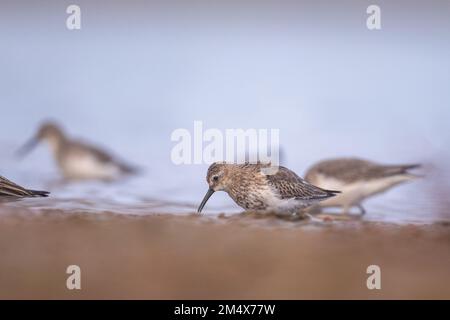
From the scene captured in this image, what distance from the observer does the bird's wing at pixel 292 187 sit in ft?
12.2

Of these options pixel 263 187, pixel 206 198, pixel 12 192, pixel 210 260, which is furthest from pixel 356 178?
pixel 12 192

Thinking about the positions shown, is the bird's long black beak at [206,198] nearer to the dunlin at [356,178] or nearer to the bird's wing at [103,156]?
the dunlin at [356,178]

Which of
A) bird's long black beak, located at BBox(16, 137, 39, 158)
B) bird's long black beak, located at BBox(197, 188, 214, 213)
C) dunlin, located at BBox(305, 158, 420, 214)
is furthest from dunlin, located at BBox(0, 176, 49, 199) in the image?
bird's long black beak, located at BBox(16, 137, 39, 158)

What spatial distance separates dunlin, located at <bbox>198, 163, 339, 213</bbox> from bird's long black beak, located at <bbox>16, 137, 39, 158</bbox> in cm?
243

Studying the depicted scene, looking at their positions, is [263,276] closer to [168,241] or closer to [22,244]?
[168,241]

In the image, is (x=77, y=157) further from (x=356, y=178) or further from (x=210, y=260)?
(x=210, y=260)

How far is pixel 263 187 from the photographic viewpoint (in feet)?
12.2

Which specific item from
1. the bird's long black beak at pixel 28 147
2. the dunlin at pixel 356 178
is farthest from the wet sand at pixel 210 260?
the bird's long black beak at pixel 28 147

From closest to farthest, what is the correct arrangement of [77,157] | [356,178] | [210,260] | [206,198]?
[210,260] → [206,198] → [356,178] → [77,157]

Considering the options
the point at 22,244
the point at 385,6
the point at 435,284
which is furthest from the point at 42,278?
the point at 385,6

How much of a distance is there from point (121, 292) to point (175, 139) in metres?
1.57

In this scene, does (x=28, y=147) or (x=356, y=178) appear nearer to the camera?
(x=356, y=178)

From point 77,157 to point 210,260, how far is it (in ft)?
8.26

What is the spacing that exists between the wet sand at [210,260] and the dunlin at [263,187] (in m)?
0.11
